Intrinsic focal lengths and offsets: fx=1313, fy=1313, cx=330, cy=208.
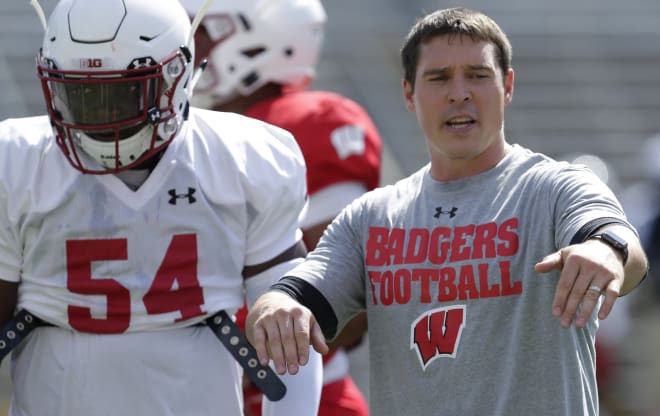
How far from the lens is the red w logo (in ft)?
8.78

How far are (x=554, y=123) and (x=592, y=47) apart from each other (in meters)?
1.35

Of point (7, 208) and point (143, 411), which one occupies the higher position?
point (7, 208)

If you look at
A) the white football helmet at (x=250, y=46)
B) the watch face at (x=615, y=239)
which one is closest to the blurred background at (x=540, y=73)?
the white football helmet at (x=250, y=46)

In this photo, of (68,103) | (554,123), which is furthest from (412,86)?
(554,123)

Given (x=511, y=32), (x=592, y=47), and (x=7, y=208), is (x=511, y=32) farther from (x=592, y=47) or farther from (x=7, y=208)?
(x=7, y=208)

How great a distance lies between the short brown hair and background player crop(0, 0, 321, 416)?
0.47 meters

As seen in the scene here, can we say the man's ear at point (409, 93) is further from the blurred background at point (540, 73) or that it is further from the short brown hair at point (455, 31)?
the blurred background at point (540, 73)

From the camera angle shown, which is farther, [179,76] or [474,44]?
[179,76]

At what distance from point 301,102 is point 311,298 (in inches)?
60.6

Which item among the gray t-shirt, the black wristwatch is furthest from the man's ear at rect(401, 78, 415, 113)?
the black wristwatch

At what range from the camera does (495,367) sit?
2619 mm

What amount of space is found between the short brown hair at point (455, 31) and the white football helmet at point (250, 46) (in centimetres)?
150

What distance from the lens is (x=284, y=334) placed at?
2.51 meters

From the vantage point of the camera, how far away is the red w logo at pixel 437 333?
2676mm
